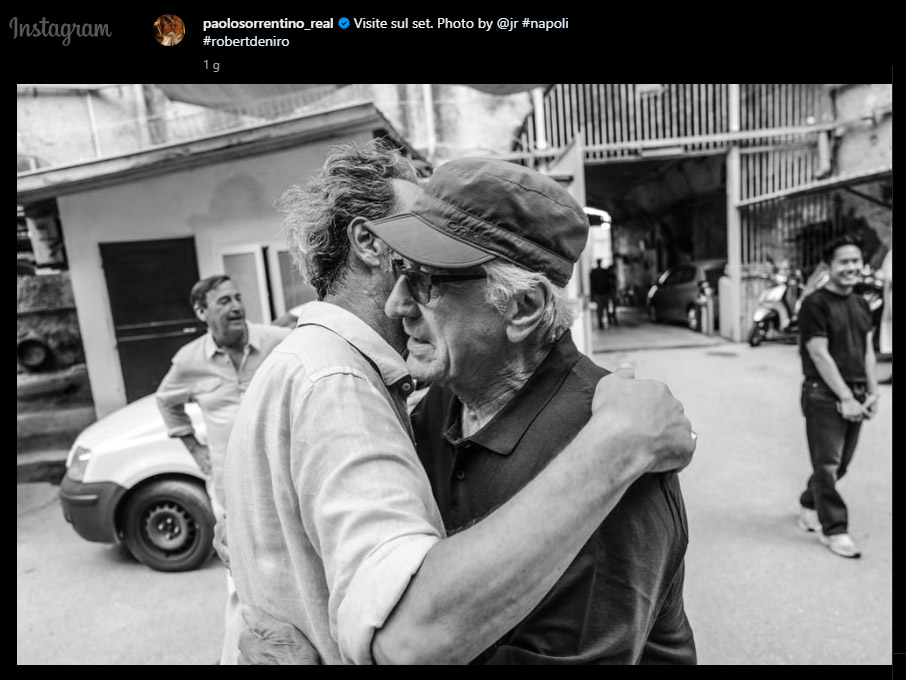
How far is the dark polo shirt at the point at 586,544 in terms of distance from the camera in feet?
2.70

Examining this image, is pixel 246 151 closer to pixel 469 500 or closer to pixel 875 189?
pixel 469 500

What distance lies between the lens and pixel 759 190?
405 inches

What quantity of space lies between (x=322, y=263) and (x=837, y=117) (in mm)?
11466

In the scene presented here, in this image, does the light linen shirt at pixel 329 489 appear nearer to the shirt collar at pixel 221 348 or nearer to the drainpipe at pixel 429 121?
the shirt collar at pixel 221 348

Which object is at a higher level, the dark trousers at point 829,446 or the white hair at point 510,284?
the white hair at point 510,284

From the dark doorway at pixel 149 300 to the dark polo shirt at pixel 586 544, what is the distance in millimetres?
5561

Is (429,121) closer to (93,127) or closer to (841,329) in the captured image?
(93,127)

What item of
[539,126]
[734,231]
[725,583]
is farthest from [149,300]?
[734,231]

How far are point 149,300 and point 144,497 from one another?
2.87 meters

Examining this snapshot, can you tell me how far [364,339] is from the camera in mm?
966

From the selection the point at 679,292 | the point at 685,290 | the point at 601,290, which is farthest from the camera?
the point at 601,290

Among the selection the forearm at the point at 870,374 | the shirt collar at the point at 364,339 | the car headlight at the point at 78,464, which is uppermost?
the shirt collar at the point at 364,339
